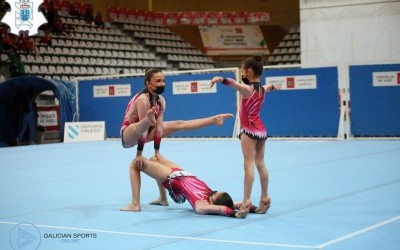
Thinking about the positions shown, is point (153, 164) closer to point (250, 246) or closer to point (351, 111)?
point (250, 246)

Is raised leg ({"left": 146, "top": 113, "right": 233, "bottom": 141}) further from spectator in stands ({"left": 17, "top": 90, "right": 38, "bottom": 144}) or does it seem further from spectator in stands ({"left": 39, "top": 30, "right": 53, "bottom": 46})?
spectator in stands ({"left": 39, "top": 30, "right": 53, "bottom": 46})

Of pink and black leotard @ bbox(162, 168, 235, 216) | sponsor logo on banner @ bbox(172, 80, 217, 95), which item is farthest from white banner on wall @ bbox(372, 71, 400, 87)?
pink and black leotard @ bbox(162, 168, 235, 216)

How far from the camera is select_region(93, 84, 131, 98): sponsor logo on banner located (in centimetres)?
2062

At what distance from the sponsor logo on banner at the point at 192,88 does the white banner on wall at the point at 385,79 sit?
4.55 meters

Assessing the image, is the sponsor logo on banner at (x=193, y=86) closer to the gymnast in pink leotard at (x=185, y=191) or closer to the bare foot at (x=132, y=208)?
the gymnast in pink leotard at (x=185, y=191)

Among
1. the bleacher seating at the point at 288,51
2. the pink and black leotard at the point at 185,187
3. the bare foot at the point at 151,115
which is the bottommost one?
the pink and black leotard at the point at 185,187

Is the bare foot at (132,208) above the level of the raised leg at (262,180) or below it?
below

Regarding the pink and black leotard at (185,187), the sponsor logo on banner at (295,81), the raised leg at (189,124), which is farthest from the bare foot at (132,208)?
the sponsor logo on banner at (295,81)

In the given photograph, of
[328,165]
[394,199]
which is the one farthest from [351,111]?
[394,199]

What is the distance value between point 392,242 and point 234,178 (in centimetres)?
474

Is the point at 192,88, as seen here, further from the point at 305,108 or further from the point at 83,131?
the point at 83,131

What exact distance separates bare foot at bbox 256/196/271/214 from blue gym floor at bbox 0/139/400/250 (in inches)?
4.8

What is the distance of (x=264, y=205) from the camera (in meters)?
6.61

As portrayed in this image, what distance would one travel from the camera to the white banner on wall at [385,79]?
1645 centimetres
